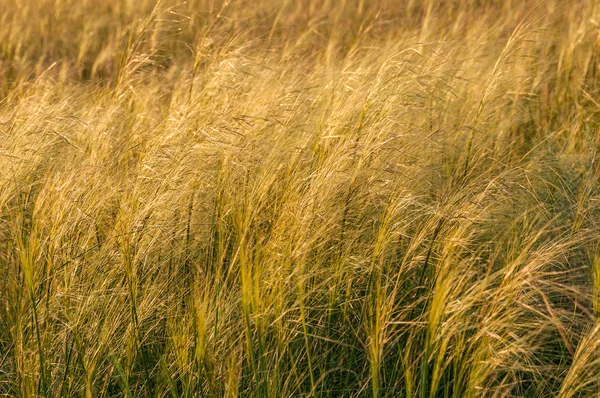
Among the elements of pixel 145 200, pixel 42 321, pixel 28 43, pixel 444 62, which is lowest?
pixel 28 43

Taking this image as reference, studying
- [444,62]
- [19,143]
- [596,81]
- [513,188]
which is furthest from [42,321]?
[596,81]

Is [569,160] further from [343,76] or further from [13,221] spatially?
[13,221]

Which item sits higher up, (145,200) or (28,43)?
(145,200)

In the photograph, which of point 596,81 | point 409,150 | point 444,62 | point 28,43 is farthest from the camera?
point 28,43

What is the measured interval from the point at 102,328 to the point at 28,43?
323 cm

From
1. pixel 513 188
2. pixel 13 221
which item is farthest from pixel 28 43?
pixel 513 188

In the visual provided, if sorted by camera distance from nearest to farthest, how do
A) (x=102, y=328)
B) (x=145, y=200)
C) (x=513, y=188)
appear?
(x=102, y=328) < (x=145, y=200) < (x=513, y=188)

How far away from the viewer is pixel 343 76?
2748 mm

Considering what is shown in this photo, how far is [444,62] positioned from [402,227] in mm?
1017

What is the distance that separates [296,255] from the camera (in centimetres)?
179

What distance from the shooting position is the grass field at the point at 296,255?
5.51ft

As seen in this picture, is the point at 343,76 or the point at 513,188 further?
the point at 343,76

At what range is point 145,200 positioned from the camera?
200 centimetres

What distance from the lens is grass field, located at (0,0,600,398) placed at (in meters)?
1.68
